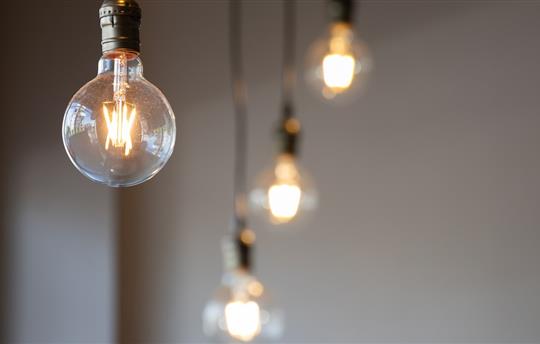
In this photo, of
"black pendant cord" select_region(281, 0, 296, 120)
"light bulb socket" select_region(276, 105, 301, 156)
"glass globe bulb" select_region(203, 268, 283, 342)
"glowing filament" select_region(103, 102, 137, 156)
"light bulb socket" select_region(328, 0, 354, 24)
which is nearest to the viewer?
"glowing filament" select_region(103, 102, 137, 156)

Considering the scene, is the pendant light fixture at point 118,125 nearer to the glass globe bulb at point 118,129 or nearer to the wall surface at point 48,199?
the glass globe bulb at point 118,129

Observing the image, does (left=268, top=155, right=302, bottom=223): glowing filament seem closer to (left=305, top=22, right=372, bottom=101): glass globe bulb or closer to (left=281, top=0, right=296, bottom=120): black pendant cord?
(left=305, top=22, right=372, bottom=101): glass globe bulb

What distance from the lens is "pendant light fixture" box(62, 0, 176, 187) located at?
0.71 m

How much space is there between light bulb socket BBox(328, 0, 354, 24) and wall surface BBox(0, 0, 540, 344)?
1009 mm

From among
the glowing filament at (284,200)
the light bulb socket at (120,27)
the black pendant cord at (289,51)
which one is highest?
the black pendant cord at (289,51)

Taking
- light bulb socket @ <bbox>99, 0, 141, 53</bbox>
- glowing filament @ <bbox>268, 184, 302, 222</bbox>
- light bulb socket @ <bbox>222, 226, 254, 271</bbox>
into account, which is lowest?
light bulb socket @ <bbox>99, 0, 141, 53</bbox>

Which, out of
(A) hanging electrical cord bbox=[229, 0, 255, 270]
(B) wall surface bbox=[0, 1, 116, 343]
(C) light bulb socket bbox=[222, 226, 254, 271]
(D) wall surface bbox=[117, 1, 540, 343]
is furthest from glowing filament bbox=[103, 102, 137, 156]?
(A) hanging electrical cord bbox=[229, 0, 255, 270]

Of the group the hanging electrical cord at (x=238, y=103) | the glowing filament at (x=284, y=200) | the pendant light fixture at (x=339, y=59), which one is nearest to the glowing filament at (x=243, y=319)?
the glowing filament at (x=284, y=200)

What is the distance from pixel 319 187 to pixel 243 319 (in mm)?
1200

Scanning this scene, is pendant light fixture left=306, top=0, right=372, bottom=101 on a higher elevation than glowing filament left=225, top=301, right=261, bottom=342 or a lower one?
higher

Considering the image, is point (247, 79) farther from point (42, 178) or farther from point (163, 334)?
point (163, 334)

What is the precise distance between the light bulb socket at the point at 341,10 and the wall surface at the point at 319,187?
101 cm

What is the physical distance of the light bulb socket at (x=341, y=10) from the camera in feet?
6.16

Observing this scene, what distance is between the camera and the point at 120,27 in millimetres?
734
